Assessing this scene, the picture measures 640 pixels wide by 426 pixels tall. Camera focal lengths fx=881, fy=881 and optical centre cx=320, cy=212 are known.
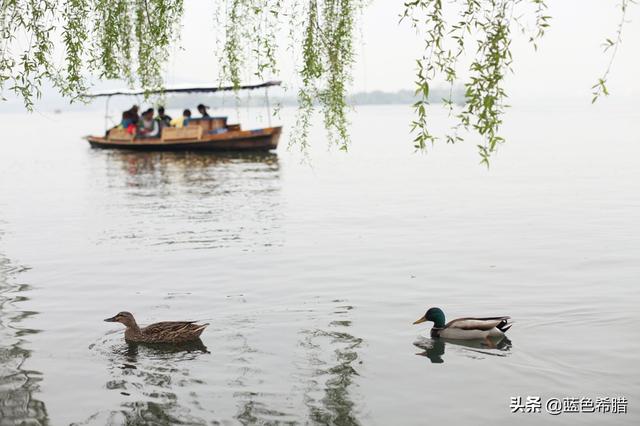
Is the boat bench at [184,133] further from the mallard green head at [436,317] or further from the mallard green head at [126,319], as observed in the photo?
the mallard green head at [436,317]

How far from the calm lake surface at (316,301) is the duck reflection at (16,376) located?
0.10 ft

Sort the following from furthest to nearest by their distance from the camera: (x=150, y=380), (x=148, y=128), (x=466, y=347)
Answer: (x=148, y=128) < (x=466, y=347) < (x=150, y=380)

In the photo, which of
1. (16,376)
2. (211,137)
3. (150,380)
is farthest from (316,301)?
(211,137)

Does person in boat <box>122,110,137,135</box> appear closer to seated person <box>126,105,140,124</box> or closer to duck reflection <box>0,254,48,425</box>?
seated person <box>126,105,140,124</box>

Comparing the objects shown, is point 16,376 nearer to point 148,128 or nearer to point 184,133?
point 184,133

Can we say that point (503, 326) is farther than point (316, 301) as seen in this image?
No

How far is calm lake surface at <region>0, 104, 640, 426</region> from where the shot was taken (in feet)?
30.0

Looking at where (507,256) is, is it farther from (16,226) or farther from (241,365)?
(16,226)

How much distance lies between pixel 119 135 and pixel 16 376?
144 feet

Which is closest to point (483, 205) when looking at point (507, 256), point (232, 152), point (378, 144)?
point (507, 256)

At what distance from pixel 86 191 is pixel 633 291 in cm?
2301

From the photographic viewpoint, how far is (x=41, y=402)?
29.7ft

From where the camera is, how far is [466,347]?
11375 millimetres

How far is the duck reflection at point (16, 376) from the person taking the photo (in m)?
8.70
